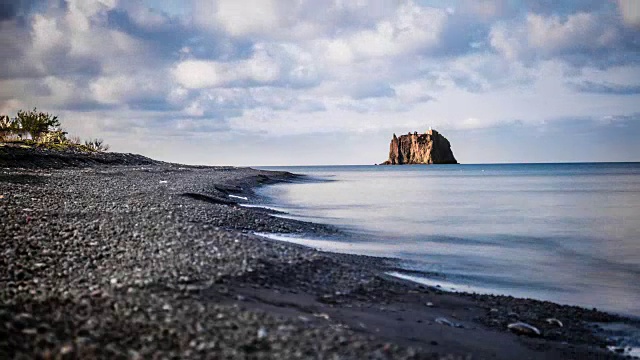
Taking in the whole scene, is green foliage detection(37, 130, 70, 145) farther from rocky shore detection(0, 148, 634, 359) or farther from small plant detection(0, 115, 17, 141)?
rocky shore detection(0, 148, 634, 359)

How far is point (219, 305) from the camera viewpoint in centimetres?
743

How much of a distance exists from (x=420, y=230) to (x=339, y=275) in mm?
14222

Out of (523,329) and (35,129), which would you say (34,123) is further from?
(523,329)

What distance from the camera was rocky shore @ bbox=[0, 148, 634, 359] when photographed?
612cm

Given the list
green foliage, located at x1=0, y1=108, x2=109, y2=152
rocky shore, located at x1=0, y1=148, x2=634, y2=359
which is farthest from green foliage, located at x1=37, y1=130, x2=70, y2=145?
rocky shore, located at x1=0, y1=148, x2=634, y2=359

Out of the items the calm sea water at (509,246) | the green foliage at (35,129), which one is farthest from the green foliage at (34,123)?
the calm sea water at (509,246)

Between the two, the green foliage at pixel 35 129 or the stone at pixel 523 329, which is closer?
the stone at pixel 523 329

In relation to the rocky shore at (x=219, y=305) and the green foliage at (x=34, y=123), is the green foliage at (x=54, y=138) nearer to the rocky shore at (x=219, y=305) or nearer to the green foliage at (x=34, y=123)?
the green foliage at (x=34, y=123)

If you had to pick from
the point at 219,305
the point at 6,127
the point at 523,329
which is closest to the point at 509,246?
the point at 523,329

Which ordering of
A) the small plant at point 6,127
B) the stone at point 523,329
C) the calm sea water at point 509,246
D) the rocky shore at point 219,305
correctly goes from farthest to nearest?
the small plant at point 6,127, the calm sea water at point 509,246, the stone at point 523,329, the rocky shore at point 219,305

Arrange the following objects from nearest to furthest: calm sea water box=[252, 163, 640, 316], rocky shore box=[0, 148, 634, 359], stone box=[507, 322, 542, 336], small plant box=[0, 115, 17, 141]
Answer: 1. rocky shore box=[0, 148, 634, 359]
2. stone box=[507, 322, 542, 336]
3. calm sea water box=[252, 163, 640, 316]
4. small plant box=[0, 115, 17, 141]

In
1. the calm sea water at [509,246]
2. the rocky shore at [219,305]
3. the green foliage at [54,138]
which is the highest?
the green foliage at [54,138]

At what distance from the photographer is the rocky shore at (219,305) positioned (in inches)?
241

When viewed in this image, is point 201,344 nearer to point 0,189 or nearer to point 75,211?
point 75,211
